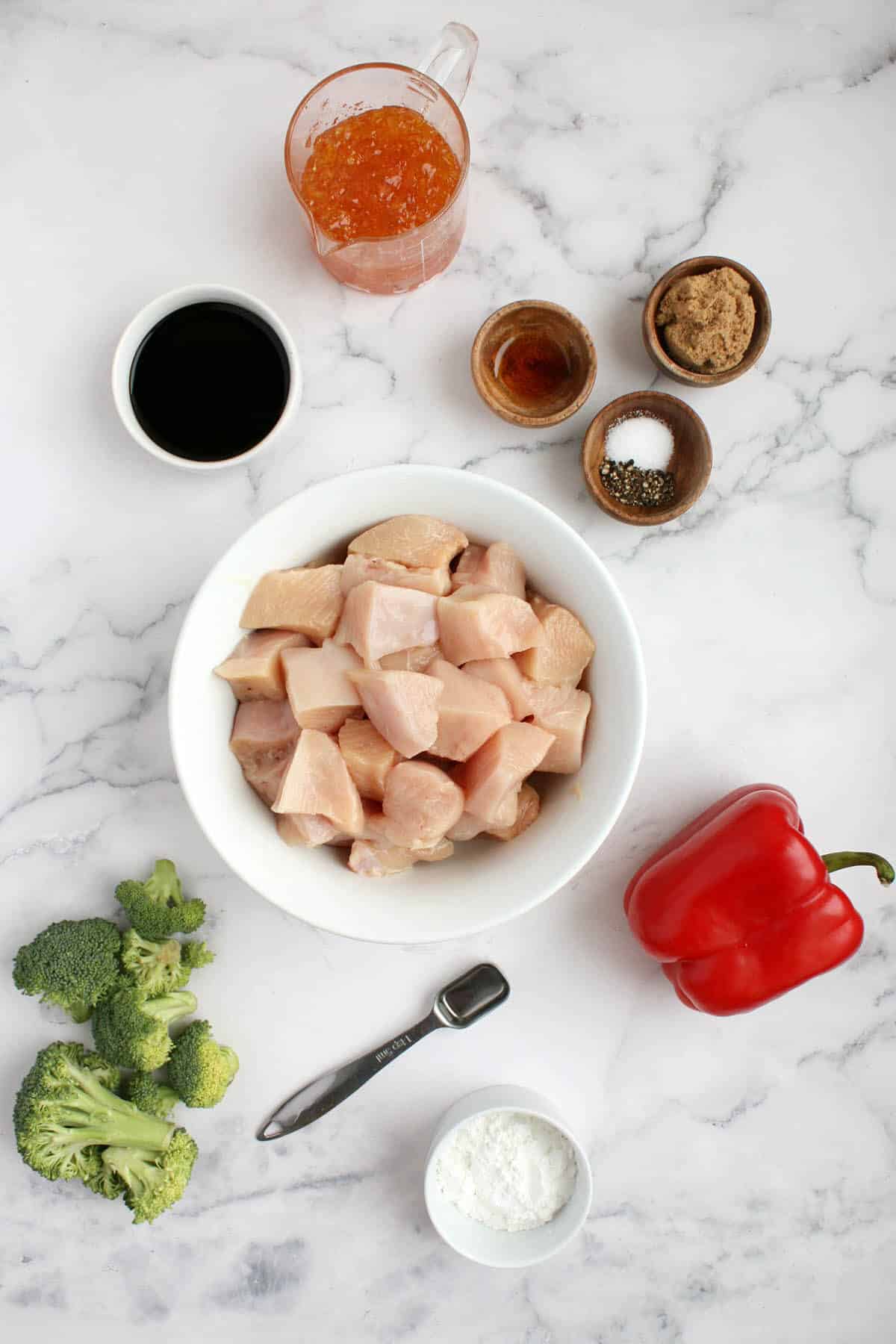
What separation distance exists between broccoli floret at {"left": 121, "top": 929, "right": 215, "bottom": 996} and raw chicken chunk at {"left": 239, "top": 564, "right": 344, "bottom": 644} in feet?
2.75

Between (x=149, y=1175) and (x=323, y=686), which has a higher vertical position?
(x=323, y=686)

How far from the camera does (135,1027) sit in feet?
7.20

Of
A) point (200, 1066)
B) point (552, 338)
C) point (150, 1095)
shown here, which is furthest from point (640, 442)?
point (150, 1095)

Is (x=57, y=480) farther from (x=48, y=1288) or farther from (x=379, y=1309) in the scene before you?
(x=379, y=1309)

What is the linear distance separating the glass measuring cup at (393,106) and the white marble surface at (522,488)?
6.1 inches

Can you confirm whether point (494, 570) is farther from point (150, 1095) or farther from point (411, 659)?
point (150, 1095)

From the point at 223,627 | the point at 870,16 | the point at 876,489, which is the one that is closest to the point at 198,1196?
the point at 223,627

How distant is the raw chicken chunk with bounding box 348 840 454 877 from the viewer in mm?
1880

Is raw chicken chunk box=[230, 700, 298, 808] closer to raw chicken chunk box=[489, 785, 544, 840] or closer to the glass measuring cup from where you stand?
raw chicken chunk box=[489, 785, 544, 840]

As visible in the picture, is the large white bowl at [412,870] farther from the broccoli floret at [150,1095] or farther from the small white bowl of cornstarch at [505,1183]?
the broccoli floret at [150,1095]

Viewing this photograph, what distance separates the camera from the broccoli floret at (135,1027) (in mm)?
2195

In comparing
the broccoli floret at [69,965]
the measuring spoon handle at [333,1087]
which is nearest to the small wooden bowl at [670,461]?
the measuring spoon handle at [333,1087]

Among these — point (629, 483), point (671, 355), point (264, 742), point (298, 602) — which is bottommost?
point (264, 742)

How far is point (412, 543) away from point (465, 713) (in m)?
0.35
